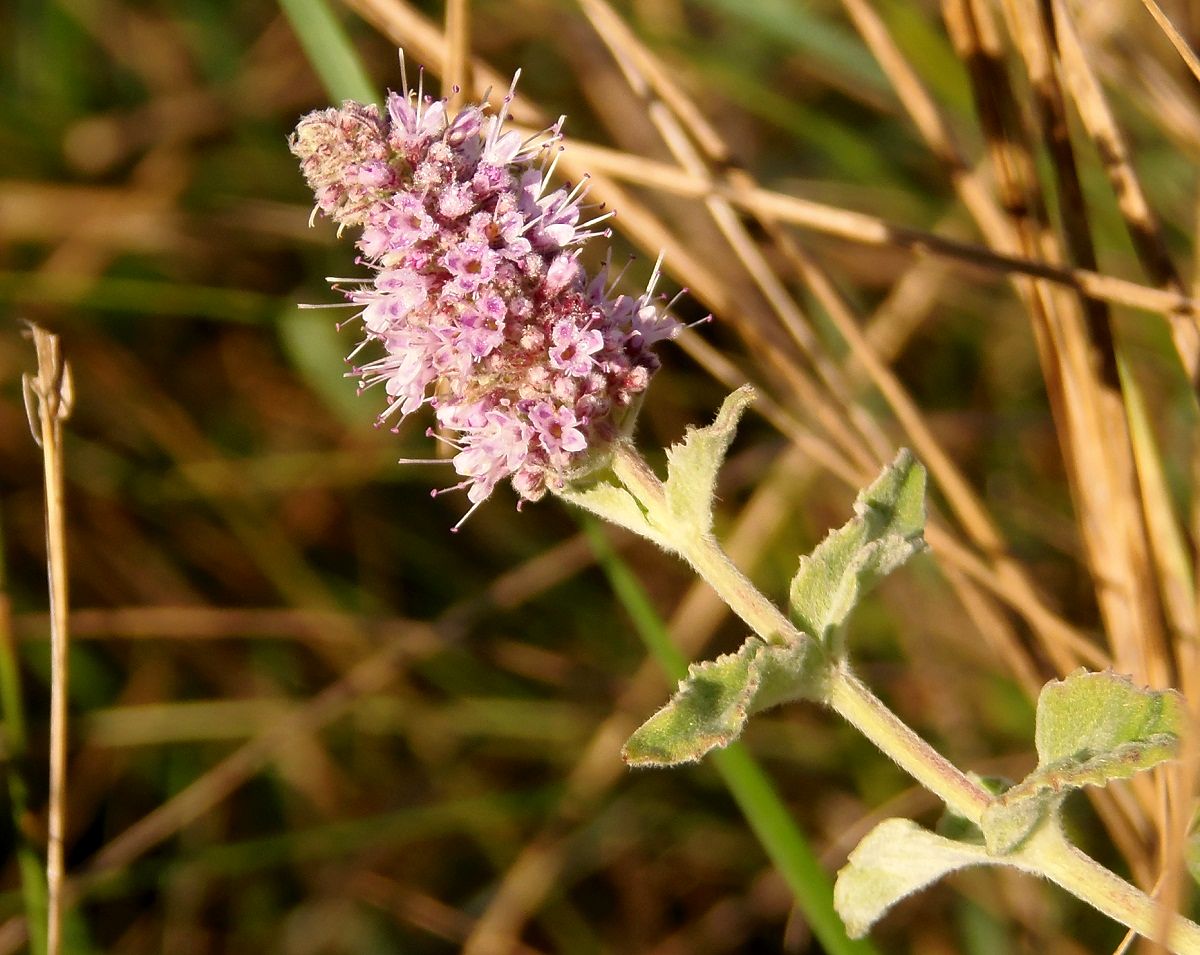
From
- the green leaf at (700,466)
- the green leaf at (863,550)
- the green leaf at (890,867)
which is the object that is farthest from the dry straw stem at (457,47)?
the green leaf at (890,867)

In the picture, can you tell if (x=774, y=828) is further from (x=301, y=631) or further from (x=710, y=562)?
(x=301, y=631)

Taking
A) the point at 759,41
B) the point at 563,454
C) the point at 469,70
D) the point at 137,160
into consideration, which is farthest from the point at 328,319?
the point at 563,454

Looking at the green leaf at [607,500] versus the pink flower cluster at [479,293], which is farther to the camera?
the green leaf at [607,500]

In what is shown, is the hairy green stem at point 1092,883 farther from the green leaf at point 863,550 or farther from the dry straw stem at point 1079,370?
the dry straw stem at point 1079,370

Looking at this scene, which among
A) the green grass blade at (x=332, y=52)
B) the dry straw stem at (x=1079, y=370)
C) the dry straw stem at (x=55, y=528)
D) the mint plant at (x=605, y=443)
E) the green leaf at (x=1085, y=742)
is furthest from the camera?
the green grass blade at (x=332, y=52)

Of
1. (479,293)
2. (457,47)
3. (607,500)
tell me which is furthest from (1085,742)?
(457,47)

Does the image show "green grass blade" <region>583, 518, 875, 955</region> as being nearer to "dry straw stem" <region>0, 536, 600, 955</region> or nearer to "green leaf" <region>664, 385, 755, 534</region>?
"green leaf" <region>664, 385, 755, 534</region>

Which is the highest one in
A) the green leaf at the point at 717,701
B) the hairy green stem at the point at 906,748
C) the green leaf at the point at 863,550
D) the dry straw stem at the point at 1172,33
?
the dry straw stem at the point at 1172,33
